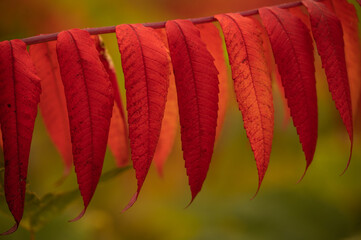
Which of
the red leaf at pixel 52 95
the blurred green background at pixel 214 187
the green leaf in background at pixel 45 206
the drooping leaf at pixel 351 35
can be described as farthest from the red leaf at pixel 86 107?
the blurred green background at pixel 214 187

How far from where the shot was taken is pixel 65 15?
1.84 meters

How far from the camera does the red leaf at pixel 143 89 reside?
0.42 m

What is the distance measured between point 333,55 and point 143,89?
272 mm

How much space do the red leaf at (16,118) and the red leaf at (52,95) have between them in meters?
0.15

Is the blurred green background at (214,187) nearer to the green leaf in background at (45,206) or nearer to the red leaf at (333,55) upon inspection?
the green leaf in background at (45,206)

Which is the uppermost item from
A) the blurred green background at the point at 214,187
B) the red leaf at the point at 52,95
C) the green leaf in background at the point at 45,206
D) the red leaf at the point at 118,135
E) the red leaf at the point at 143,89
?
the red leaf at the point at 143,89

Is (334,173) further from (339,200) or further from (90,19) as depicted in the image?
(90,19)

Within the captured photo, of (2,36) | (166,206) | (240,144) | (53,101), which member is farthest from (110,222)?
(2,36)

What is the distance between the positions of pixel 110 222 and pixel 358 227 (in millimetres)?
867

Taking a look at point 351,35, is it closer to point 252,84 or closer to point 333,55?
point 333,55

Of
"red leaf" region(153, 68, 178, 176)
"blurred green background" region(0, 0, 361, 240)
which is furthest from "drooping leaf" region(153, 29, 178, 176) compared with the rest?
"blurred green background" region(0, 0, 361, 240)

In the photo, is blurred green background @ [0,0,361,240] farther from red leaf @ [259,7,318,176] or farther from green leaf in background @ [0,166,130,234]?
red leaf @ [259,7,318,176]

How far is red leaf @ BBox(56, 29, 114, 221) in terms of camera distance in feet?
1.38

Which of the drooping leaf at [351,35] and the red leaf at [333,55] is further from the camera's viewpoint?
the drooping leaf at [351,35]
